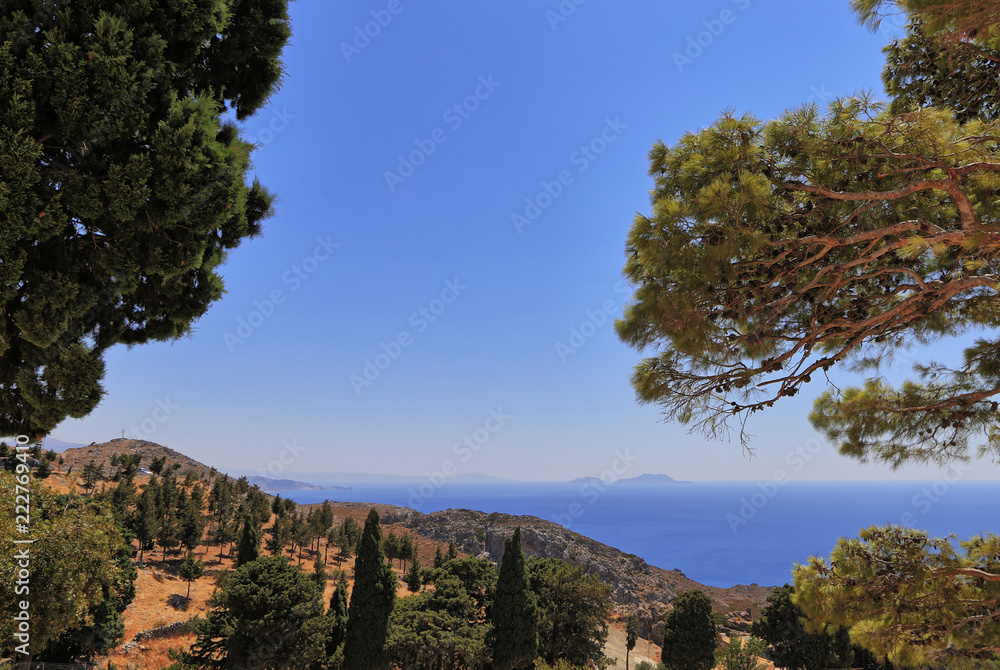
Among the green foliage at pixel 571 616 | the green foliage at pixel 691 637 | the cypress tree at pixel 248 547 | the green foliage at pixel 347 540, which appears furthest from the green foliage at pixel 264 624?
the green foliage at pixel 347 540

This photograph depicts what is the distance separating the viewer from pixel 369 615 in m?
13.9

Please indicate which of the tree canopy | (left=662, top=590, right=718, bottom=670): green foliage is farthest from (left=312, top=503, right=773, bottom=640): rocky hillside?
the tree canopy

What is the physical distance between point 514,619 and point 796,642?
35.7ft

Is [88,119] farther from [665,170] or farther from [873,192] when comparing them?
[873,192]

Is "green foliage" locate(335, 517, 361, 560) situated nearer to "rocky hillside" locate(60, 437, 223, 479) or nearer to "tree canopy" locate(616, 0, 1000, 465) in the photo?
"rocky hillside" locate(60, 437, 223, 479)

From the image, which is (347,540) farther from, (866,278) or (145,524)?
(866,278)

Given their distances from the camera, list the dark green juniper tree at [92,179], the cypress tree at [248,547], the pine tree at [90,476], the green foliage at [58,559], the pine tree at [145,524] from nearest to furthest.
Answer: the dark green juniper tree at [92,179], the green foliage at [58,559], the cypress tree at [248,547], the pine tree at [145,524], the pine tree at [90,476]

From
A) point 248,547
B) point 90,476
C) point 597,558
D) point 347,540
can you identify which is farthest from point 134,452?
point 597,558

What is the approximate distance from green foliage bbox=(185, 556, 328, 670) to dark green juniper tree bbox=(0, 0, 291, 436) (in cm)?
1160

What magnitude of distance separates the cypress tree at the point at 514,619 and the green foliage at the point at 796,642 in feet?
29.6

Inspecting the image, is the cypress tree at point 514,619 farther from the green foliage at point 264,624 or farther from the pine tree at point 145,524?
the pine tree at point 145,524

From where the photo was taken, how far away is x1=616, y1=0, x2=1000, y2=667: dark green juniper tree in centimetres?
343

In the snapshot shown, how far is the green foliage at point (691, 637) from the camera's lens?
55.3 ft

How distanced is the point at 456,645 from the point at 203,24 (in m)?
15.1
